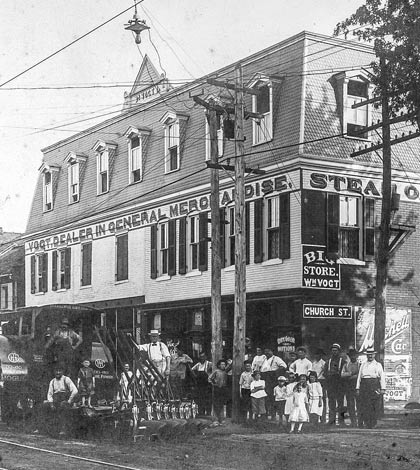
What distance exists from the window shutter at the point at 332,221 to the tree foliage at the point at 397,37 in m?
5.58

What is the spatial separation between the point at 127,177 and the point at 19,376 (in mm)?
13152

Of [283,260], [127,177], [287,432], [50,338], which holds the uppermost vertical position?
[127,177]

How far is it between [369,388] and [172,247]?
503 inches

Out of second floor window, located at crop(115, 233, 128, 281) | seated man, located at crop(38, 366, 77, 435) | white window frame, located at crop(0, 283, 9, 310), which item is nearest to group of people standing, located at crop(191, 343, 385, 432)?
seated man, located at crop(38, 366, 77, 435)

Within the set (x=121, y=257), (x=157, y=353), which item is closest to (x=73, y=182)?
(x=121, y=257)

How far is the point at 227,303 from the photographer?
26.6 meters

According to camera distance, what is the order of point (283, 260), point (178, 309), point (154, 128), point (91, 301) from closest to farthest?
point (283, 260) → point (178, 309) → point (154, 128) → point (91, 301)

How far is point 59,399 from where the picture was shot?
58.7 feet

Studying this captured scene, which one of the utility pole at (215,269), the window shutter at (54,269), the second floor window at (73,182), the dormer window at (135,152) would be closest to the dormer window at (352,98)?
the utility pole at (215,269)

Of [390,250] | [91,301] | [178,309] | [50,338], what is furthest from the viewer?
[91,301]

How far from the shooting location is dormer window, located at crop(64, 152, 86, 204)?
35.2 meters

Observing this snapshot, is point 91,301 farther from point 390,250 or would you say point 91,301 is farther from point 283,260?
point 390,250

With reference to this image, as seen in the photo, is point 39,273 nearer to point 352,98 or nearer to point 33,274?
point 33,274

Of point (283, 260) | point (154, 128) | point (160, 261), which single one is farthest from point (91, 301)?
point (283, 260)
